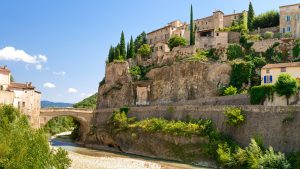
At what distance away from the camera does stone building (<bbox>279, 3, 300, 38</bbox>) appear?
58.1m

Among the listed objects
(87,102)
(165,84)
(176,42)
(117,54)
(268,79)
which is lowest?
(87,102)

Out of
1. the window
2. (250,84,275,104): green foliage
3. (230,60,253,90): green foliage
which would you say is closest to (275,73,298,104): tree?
(250,84,275,104): green foliage

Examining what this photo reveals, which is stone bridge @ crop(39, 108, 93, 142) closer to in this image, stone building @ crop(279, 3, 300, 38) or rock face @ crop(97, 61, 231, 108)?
rock face @ crop(97, 61, 231, 108)

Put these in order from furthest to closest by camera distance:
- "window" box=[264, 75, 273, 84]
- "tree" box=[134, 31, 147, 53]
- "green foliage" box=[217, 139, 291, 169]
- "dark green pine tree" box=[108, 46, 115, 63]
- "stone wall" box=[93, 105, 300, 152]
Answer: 1. "tree" box=[134, 31, 147, 53]
2. "dark green pine tree" box=[108, 46, 115, 63]
3. "window" box=[264, 75, 273, 84]
4. "stone wall" box=[93, 105, 300, 152]
5. "green foliage" box=[217, 139, 291, 169]

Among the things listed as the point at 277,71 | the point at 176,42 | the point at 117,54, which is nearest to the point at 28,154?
the point at 277,71

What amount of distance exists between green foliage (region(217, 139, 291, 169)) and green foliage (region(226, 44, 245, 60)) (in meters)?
23.2

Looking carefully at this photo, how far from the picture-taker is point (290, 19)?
59.9 metres

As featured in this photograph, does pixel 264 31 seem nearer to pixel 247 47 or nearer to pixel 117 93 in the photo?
pixel 247 47

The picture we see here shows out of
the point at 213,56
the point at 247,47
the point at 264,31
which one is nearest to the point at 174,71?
the point at 213,56

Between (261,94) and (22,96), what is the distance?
101ft

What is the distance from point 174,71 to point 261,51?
12.8 meters

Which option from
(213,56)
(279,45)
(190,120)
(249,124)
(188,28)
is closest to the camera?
(249,124)

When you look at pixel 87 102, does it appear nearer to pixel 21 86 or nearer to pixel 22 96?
pixel 21 86

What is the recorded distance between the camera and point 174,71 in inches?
2440
